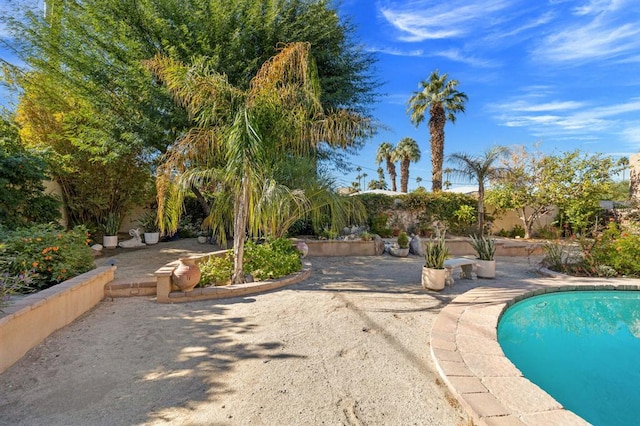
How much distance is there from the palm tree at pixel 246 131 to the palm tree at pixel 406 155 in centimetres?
2560

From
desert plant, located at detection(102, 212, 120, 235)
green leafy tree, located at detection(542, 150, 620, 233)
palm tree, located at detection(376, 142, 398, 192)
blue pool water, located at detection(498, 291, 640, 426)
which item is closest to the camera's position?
blue pool water, located at detection(498, 291, 640, 426)

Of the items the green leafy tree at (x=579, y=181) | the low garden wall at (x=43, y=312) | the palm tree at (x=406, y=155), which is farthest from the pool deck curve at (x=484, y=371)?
the palm tree at (x=406, y=155)

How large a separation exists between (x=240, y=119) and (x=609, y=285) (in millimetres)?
7279

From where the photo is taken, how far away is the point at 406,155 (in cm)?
3047

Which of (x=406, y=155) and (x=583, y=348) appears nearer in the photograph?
(x=583, y=348)

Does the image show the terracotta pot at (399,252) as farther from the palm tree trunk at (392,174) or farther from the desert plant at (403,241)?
the palm tree trunk at (392,174)

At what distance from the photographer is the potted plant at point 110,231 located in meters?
9.69

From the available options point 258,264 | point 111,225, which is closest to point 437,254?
point 258,264

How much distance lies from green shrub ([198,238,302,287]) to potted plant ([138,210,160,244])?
5004mm

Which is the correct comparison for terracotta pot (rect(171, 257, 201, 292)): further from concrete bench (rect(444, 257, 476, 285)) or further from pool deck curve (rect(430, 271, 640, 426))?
concrete bench (rect(444, 257, 476, 285))

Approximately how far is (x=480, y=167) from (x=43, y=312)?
1347 centimetres

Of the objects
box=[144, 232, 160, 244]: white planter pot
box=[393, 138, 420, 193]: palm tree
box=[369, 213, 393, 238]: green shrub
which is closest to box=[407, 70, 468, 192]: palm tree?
box=[369, 213, 393, 238]: green shrub

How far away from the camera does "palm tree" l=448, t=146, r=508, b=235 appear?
12.4 m

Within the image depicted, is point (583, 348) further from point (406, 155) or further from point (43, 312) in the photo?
point (406, 155)
